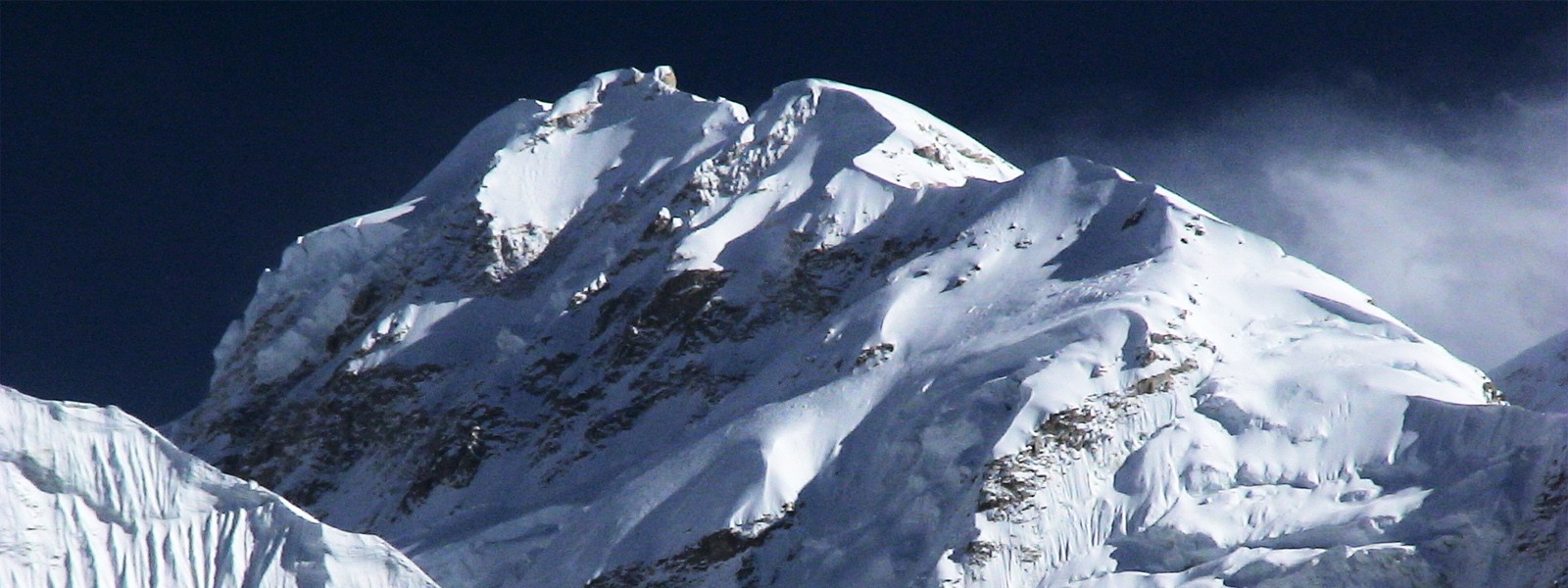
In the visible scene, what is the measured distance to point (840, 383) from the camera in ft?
497

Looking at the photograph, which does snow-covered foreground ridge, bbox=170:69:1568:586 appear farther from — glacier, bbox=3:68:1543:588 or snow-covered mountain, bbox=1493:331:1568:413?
snow-covered mountain, bbox=1493:331:1568:413

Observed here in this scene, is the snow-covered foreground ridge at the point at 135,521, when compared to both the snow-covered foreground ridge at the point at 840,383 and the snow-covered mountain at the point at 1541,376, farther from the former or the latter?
the snow-covered mountain at the point at 1541,376

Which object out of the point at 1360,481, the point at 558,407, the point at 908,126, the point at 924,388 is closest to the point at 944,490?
the point at 924,388

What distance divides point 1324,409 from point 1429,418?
4443 millimetres

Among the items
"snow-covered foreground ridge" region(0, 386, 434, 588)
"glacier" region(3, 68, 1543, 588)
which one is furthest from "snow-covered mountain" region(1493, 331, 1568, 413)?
"snow-covered foreground ridge" region(0, 386, 434, 588)

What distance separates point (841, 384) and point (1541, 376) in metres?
31.9

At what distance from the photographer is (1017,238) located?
163250 mm

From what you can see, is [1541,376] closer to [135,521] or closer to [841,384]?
[841,384]

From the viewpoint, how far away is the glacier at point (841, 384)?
138 metres

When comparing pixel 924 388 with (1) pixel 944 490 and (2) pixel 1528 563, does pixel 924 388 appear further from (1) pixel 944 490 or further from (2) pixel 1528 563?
(2) pixel 1528 563

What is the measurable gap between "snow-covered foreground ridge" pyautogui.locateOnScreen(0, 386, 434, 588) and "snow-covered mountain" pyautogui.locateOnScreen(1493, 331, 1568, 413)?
52.8 meters

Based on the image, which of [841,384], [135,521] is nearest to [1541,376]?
[841,384]

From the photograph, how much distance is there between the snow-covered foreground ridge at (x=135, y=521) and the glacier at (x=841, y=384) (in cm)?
164

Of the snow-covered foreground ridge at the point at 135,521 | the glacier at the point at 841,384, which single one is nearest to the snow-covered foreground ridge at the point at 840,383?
the glacier at the point at 841,384
